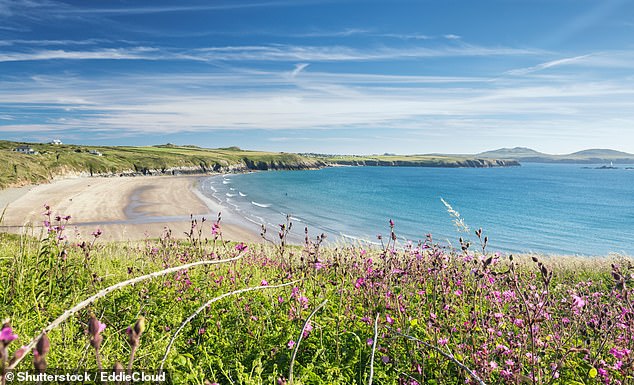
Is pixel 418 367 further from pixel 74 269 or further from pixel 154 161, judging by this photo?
pixel 154 161

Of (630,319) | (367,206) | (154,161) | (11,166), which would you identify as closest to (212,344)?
(630,319)

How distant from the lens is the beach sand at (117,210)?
37.6 meters

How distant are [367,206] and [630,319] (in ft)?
211

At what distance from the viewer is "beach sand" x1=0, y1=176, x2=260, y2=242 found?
3756cm

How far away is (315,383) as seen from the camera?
3.33 meters

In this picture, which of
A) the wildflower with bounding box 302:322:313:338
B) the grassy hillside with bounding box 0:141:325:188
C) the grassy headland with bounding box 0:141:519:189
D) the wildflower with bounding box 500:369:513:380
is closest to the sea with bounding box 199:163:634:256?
the wildflower with bounding box 302:322:313:338

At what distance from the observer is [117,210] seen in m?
51.1

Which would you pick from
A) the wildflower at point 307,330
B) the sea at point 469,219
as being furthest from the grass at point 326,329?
the sea at point 469,219

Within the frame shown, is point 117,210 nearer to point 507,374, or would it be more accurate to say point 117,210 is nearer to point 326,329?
point 326,329

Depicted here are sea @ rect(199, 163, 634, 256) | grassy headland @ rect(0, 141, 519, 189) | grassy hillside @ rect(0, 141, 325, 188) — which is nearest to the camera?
sea @ rect(199, 163, 634, 256)

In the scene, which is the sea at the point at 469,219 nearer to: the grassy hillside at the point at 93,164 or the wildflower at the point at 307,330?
the wildflower at the point at 307,330

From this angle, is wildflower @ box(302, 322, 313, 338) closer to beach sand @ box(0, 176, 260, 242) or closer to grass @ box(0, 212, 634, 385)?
grass @ box(0, 212, 634, 385)

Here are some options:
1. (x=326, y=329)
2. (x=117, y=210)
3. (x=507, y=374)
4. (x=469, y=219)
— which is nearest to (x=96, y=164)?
(x=117, y=210)

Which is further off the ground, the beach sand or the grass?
the grass
